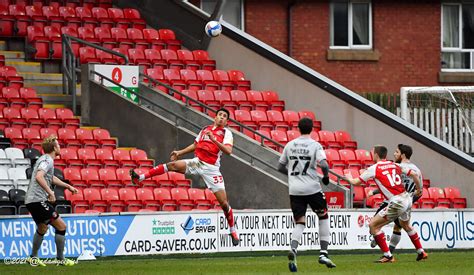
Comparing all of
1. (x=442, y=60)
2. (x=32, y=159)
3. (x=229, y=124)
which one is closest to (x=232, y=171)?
(x=229, y=124)

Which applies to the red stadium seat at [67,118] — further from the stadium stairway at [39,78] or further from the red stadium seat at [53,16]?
the red stadium seat at [53,16]

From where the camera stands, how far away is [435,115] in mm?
33781

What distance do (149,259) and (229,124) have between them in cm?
808

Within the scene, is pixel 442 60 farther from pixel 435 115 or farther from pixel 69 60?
pixel 69 60

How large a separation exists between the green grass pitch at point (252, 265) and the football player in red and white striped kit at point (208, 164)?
3.20 ft

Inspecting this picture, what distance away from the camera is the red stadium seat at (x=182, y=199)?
2677 centimetres

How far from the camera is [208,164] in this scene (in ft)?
74.2

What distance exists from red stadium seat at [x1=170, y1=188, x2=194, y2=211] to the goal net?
28.6 ft

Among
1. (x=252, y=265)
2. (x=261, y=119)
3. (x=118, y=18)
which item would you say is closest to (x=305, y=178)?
(x=252, y=265)

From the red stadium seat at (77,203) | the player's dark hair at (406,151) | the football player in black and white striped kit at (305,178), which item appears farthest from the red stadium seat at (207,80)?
the football player in black and white striped kit at (305,178)

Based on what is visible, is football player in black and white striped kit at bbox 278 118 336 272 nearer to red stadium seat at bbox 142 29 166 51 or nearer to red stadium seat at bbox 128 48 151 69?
red stadium seat at bbox 128 48 151 69

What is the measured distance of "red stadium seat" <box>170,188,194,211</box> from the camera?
26766 mm

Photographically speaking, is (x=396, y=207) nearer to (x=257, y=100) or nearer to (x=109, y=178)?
(x=109, y=178)

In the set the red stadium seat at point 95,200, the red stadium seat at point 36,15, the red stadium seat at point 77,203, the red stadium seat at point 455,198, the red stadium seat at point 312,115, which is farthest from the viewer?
the red stadium seat at point 36,15
